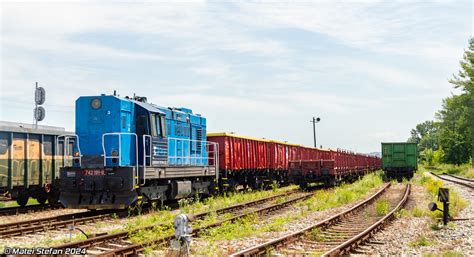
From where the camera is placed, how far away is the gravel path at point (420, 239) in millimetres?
9273

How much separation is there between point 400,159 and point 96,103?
2730 cm

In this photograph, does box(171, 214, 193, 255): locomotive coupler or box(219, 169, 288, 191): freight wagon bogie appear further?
box(219, 169, 288, 191): freight wagon bogie

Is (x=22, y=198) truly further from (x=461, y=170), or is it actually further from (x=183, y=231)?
(x=461, y=170)

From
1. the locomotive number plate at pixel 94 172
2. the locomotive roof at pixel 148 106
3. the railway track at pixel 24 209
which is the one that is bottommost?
the railway track at pixel 24 209

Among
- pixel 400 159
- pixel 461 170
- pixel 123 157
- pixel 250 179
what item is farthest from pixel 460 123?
pixel 123 157

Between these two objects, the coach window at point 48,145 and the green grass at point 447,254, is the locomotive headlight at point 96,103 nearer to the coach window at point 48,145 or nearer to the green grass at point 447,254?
the coach window at point 48,145

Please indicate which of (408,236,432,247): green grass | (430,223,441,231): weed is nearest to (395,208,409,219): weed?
(430,223,441,231): weed

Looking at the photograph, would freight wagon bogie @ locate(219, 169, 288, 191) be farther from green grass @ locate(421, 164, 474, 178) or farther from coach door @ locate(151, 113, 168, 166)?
green grass @ locate(421, 164, 474, 178)

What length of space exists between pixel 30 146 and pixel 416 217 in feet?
43.1

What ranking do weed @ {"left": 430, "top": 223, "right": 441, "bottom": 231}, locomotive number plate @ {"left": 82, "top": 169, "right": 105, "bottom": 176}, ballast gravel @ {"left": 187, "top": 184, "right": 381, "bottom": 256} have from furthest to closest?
locomotive number plate @ {"left": 82, "top": 169, "right": 105, "bottom": 176} < weed @ {"left": 430, "top": 223, "right": 441, "bottom": 231} < ballast gravel @ {"left": 187, "top": 184, "right": 381, "bottom": 256}

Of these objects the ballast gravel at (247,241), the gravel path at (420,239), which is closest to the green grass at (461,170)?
the gravel path at (420,239)

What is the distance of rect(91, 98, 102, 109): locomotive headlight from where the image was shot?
15452mm

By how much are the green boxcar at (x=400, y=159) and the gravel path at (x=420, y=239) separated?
24.3 meters

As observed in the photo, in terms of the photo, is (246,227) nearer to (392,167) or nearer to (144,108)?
(144,108)
